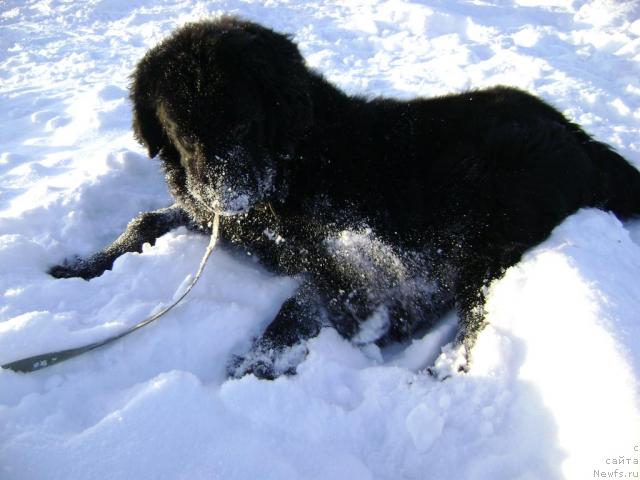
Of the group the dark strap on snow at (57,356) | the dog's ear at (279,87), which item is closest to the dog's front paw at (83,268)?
the dark strap on snow at (57,356)

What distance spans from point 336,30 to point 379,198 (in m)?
5.69

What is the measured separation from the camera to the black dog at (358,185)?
8.73 feet

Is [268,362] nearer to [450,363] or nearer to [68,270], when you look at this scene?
[450,363]

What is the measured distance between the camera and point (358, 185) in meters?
2.91

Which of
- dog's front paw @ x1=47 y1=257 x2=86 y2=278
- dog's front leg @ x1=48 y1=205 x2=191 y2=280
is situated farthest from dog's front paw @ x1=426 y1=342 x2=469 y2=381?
dog's front paw @ x1=47 y1=257 x2=86 y2=278

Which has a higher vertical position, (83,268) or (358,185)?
(358,185)

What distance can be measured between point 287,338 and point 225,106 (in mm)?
1334

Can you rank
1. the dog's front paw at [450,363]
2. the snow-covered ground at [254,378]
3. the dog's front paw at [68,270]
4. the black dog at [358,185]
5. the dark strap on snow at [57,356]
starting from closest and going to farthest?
1. the snow-covered ground at [254,378]
2. the dark strap on snow at [57,356]
3. the dog's front paw at [450,363]
4. the black dog at [358,185]
5. the dog's front paw at [68,270]

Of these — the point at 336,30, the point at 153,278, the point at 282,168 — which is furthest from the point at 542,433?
the point at 336,30

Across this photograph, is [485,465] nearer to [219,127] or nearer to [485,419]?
[485,419]

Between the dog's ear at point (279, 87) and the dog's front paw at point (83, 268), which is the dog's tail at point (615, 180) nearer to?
the dog's ear at point (279, 87)

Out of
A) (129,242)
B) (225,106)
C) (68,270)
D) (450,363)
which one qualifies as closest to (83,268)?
(68,270)

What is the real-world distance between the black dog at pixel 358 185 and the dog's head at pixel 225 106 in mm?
11

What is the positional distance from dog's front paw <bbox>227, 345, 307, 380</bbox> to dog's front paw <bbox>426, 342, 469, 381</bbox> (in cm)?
70
